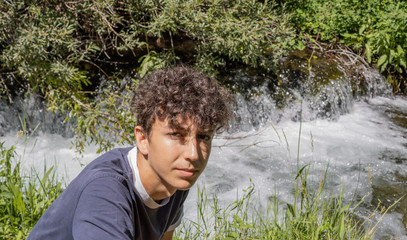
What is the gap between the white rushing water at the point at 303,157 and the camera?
468cm

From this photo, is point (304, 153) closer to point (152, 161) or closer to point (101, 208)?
point (152, 161)

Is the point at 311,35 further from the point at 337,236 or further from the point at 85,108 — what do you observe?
the point at 337,236

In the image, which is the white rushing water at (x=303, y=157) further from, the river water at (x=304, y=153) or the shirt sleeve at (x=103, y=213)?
the shirt sleeve at (x=103, y=213)

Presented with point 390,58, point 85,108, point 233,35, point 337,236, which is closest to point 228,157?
point 233,35

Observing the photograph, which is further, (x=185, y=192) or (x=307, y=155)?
(x=307, y=155)

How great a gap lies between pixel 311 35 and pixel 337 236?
5.08 metres

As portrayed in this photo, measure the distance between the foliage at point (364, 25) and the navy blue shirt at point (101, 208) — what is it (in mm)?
5920

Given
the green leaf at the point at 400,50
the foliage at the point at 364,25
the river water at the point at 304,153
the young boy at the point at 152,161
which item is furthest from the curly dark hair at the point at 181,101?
the green leaf at the point at 400,50

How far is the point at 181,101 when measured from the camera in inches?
63.1

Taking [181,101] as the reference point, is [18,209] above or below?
below

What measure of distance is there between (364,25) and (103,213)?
21.6 ft

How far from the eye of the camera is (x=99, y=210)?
4.52ft

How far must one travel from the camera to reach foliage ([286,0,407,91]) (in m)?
6.88

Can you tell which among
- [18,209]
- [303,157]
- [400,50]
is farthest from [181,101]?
[400,50]
